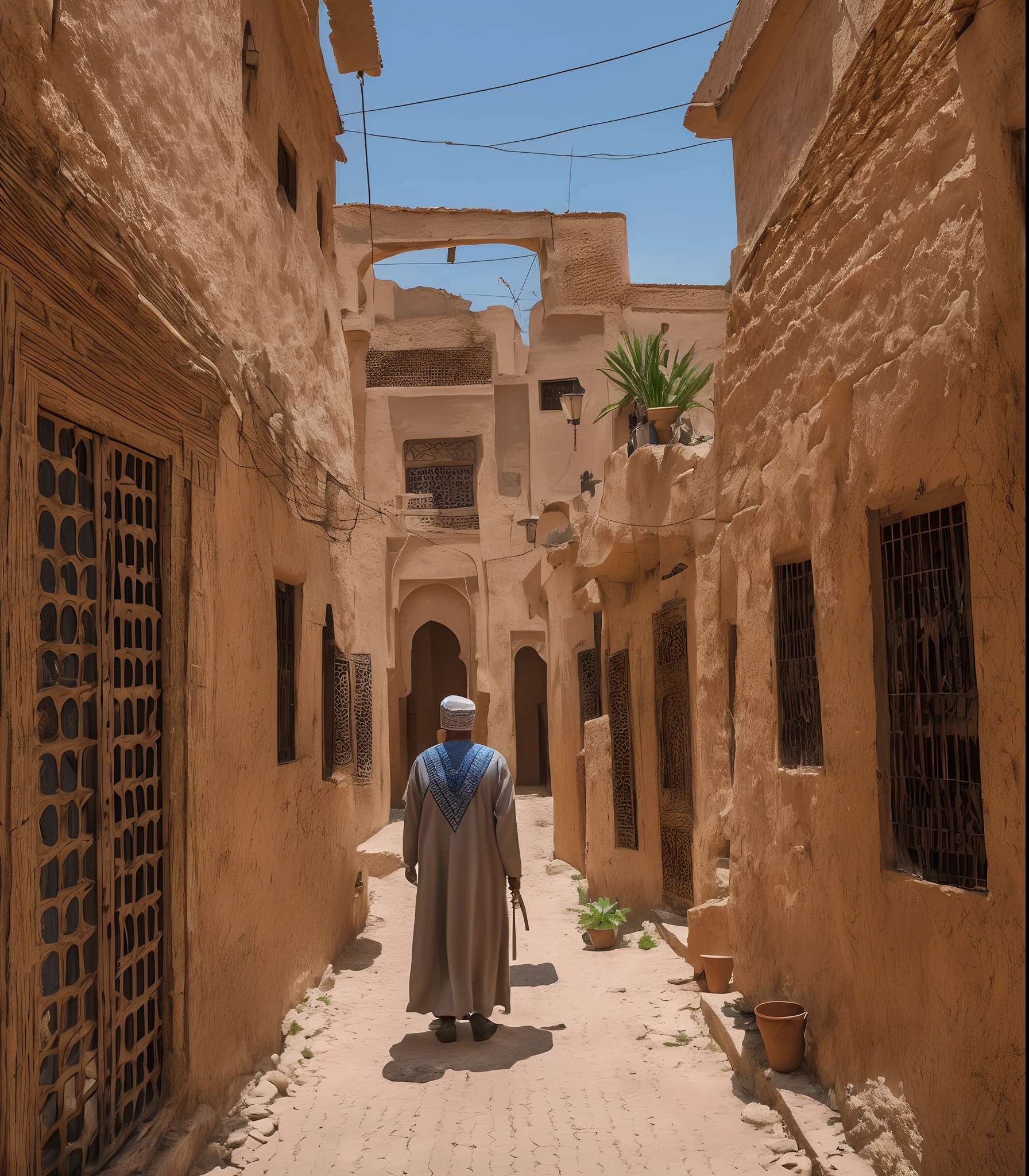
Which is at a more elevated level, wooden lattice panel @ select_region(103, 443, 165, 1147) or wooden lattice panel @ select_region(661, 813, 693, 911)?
wooden lattice panel @ select_region(103, 443, 165, 1147)

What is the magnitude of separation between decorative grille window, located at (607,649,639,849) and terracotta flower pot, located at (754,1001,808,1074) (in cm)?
448

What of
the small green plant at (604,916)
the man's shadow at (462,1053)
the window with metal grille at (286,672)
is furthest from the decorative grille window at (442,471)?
the man's shadow at (462,1053)

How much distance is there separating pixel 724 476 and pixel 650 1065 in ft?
9.59

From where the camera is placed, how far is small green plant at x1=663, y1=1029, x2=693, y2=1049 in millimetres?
5543

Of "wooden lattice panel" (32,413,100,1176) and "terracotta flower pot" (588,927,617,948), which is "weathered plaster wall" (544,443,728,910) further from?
"wooden lattice panel" (32,413,100,1176)

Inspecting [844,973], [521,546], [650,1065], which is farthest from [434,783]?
[521,546]

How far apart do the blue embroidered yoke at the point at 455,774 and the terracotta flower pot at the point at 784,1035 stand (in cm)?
209

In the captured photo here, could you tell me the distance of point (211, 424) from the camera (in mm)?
4598

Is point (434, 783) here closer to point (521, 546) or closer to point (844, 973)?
point (844, 973)

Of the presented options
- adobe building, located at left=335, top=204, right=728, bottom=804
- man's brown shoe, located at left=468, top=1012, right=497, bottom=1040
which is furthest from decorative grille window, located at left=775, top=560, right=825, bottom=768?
adobe building, located at left=335, top=204, right=728, bottom=804

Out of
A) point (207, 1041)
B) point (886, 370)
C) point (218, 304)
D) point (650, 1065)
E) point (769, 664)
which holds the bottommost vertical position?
point (650, 1065)

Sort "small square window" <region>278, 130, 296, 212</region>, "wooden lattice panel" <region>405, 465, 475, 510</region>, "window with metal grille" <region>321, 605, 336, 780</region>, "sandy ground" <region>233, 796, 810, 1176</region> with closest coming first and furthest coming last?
"sandy ground" <region>233, 796, 810, 1176</region> < "small square window" <region>278, 130, 296, 212</region> < "window with metal grille" <region>321, 605, 336, 780</region> < "wooden lattice panel" <region>405, 465, 475, 510</region>

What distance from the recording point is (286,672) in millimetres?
6480

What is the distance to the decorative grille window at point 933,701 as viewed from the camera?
128 inches
